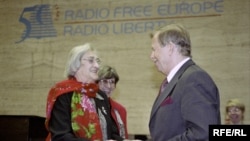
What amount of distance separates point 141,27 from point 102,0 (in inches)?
32.0

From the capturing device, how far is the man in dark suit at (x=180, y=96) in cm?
265

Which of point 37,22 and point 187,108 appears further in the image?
point 37,22

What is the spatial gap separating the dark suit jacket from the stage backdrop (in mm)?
4064

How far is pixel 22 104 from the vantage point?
7.93 metres

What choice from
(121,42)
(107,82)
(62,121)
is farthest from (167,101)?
(121,42)

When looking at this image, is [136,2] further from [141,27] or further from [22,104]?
[22,104]

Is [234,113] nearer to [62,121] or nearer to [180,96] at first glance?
[62,121]

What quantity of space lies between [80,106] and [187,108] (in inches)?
56.0

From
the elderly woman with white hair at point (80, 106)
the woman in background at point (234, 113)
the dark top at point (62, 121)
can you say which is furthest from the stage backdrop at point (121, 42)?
the dark top at point (62, 121)

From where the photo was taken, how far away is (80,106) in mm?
3928

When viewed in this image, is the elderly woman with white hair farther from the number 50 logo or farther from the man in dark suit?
the number 50 logo

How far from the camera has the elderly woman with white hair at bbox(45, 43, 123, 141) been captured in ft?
12.4

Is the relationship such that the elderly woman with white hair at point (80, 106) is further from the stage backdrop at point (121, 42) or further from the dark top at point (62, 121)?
the stage backdrop at point (121, 42)

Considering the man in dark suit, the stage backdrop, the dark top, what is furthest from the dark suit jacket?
the stage backdrop
